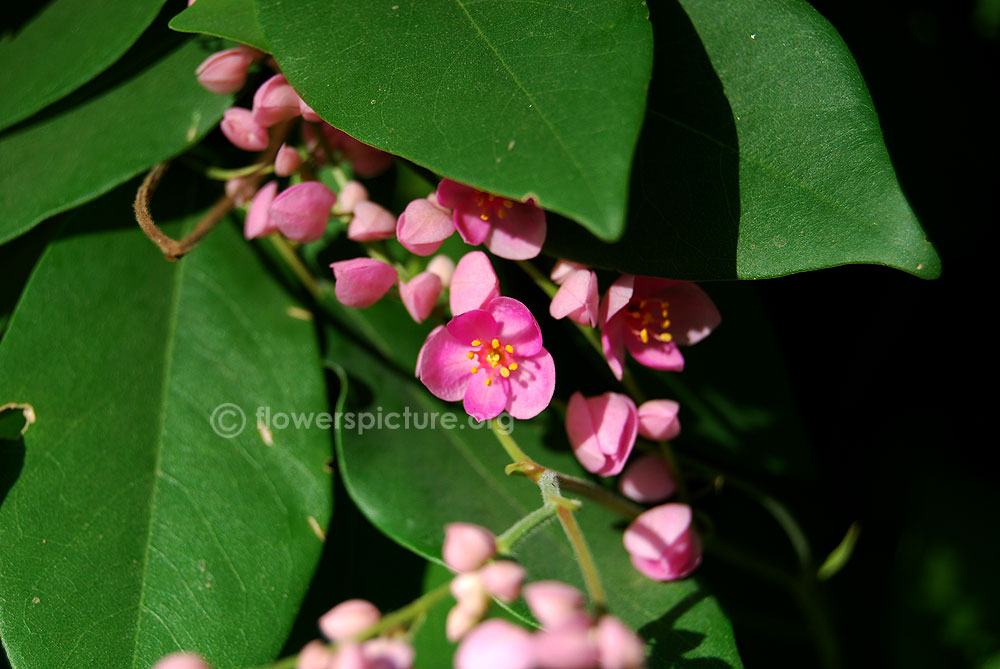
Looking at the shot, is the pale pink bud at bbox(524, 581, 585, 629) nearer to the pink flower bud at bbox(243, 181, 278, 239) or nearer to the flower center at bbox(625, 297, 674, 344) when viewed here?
the flower center at bbox(625, 297, 674, 344)

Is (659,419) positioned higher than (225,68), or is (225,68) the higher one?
(225,68)

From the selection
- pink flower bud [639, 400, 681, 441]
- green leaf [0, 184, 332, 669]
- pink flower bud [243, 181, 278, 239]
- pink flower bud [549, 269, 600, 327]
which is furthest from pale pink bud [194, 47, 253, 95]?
pink flower bud [639, 400, 681, 441]

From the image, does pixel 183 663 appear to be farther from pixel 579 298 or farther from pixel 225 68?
pixel 225 68

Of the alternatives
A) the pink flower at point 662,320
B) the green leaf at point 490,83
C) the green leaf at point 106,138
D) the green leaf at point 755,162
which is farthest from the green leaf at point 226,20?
the pink flower at point 662,320

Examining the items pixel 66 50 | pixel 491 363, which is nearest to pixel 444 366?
pixel 491 363

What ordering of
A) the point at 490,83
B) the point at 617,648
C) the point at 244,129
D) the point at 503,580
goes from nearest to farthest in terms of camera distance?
the point at 617,648 < the point at 503,580 < the point at 490,83 < the point at 244,129
